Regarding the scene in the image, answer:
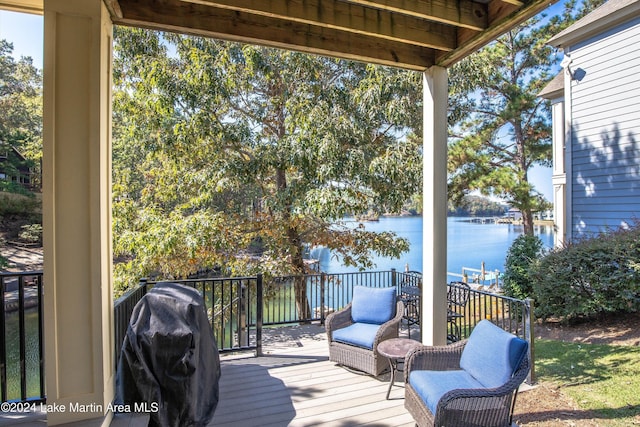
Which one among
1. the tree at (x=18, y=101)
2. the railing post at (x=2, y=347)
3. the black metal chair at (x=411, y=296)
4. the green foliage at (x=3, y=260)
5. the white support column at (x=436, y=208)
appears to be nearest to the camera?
the railing post at (x=2, y=347)

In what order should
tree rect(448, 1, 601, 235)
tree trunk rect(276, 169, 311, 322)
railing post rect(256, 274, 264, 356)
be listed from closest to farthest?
railing post rect(256, 274, 264, 356), tree trunk rect(276, 169, 311, 322), tree rect(448, 1, 601, 235)

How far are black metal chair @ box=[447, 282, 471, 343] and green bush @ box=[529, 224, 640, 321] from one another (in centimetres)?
164

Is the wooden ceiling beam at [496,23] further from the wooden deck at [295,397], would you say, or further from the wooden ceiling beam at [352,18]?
the wooden deck at [295,397]

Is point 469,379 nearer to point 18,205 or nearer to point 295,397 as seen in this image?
point 295,397

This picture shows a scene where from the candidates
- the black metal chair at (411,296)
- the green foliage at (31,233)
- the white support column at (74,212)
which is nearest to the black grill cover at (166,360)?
the white support column at (74,212)

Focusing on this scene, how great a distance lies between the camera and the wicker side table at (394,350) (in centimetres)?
287

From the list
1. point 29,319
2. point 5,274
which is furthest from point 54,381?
point 29,319

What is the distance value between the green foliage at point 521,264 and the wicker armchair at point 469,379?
15.1 feet

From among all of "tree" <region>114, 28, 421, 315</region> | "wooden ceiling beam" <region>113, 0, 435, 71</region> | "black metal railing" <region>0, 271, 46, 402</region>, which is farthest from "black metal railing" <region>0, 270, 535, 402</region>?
"wooden ceiling beam" <region>113, 0, 435, 71</region>

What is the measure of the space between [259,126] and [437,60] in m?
4.76

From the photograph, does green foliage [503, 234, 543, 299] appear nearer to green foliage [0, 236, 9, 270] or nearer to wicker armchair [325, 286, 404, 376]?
wicker armchair [325, 286, 404, 376]

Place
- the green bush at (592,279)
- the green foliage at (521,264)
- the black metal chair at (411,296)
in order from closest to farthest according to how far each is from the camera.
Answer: the green bush at (592,279)
the black metal chair at (411,296)
the green foliage at (521,264)

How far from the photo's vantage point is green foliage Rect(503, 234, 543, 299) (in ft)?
21.0

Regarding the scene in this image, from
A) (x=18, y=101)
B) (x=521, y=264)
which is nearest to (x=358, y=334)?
(x=521, y=264)
